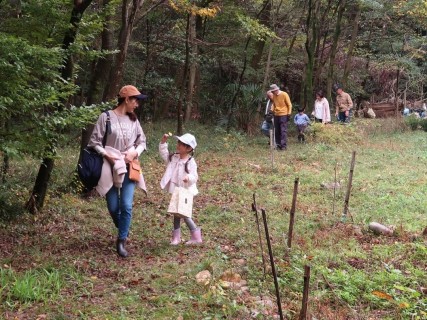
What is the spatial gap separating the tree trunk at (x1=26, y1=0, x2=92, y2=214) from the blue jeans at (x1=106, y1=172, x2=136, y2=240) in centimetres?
91

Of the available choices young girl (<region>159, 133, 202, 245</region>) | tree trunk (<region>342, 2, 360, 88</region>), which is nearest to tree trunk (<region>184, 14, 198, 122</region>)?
tree trunk (<region>342, 2, 360, 88</region>)

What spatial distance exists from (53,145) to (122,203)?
3.69 ft

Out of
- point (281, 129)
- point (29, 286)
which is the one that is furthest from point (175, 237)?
point (281, 129)

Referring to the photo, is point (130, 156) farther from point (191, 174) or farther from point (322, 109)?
point (322, 109)

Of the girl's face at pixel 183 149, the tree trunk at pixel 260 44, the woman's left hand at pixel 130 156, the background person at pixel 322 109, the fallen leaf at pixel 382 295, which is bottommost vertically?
the fallen leaf at pixel 382 295

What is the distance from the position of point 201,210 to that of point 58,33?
146 inches

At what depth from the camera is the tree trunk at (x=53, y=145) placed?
6.41m

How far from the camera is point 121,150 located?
19.8ft

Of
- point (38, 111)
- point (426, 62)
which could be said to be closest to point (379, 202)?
point (38, 111)

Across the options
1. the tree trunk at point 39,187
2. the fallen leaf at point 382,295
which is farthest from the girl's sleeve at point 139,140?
the fallen leaf at point 382,295

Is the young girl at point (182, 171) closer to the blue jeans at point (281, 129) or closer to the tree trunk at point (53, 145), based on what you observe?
the tree trunk at point (53, 145)

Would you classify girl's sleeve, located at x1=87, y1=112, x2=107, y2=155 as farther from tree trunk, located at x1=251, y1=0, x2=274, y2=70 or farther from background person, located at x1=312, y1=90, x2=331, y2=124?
tree trunk, located at x1=251, y1=0, x2=274, y2=70

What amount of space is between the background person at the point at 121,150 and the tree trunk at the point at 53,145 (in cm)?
70

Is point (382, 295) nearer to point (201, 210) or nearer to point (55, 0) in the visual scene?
point (201, 210)
